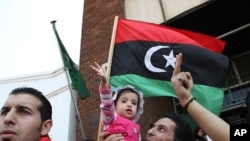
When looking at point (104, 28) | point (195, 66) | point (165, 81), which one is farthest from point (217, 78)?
point (104, 28)

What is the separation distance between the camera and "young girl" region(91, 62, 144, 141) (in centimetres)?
338

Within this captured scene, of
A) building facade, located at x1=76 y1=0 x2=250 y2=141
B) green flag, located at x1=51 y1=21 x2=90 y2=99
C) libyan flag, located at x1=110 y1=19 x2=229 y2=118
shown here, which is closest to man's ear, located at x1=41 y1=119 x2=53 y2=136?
libyan flag, located at x1=110 y1=19 x2=229 y2=118

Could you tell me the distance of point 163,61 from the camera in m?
4.82

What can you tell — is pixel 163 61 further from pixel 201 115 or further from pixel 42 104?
pixel 201 115

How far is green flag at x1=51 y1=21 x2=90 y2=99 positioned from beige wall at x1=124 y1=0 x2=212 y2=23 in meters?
1.47

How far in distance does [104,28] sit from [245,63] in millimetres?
2901

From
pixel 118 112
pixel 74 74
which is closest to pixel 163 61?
pixel 118 112

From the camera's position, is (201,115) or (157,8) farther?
(157,8)

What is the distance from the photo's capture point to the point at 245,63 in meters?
6.68

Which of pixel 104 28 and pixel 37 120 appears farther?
pixel 104 28

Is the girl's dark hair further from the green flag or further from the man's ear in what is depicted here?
the green flag

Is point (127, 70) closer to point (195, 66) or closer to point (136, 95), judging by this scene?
point (136, 95)

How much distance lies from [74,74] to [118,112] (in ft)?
10.1

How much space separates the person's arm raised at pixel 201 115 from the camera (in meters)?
2.08
